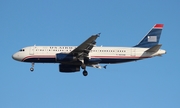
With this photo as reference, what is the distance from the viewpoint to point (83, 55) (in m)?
67.4

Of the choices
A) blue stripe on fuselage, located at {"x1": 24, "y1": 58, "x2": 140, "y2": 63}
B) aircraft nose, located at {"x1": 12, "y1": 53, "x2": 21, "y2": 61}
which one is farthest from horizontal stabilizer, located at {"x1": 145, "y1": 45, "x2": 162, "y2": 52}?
aircraft nose, located at {"x1": 12, "y1": 53, "x2": 21, "y2": 61}

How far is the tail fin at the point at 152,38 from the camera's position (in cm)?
7237

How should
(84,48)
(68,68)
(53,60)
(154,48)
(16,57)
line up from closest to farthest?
1. (84,48)
2. (154,48)
3. (53,60)
4. (16,57)
5. (68,68)

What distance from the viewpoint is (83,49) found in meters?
66.2

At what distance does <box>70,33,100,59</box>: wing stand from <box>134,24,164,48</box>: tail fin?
10296 mm

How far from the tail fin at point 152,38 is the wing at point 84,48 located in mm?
10296

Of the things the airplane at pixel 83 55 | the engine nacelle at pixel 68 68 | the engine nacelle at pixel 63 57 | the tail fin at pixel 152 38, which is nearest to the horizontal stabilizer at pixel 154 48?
the airplane at pixel 83 55

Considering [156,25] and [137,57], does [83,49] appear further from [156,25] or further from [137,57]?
[156,25]

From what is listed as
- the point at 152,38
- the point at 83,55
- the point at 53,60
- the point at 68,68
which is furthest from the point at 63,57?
the point at 152,38

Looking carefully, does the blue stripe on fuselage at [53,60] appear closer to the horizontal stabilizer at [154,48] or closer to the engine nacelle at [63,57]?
the engine nacelle at [63,57]

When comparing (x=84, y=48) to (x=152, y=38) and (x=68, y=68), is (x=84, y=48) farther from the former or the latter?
(x=152, y=38)

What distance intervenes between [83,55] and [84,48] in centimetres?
172

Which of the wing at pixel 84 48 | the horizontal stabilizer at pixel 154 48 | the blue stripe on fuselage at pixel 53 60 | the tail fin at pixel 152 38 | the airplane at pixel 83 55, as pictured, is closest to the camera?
the wing at pixel 84 48

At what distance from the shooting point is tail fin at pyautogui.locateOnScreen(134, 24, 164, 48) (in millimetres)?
72369
